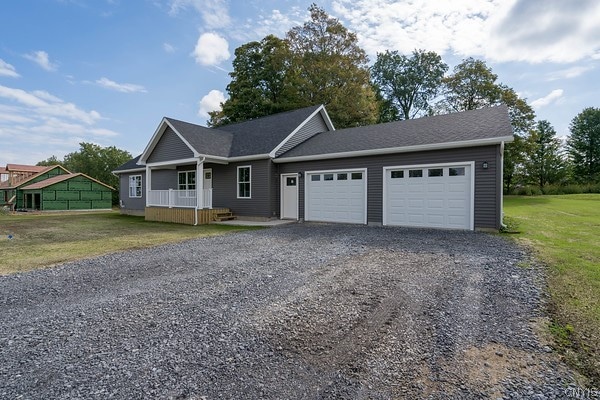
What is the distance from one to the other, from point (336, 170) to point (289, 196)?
263 centimetres

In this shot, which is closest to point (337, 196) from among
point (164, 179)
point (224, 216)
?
point (224, 216)

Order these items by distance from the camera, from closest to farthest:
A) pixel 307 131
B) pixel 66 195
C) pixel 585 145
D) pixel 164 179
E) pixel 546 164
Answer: pixel 307 131 < pixel 164 179 < pixel 66 195 < pixel 546 164 < pixel 585 145

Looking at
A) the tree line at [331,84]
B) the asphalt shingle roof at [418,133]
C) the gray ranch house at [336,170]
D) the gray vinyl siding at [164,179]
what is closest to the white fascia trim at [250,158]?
the gray ranch house at [336,170]

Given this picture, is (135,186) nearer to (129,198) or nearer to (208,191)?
(129,198)

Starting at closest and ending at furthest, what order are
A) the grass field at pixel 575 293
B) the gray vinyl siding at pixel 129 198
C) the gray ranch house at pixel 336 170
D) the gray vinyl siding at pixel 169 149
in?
the grass field at pixel 575 293
the gray ranch house at pixel 336 170
the gray vinyl siding at pixel 169 149
the gray vinyl siding at pixel 129 198

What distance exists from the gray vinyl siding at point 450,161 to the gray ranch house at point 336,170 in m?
0.03

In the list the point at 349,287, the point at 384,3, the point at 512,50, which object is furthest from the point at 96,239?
the point at 512,50

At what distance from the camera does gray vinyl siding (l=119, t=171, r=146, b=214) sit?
2016 centimetres

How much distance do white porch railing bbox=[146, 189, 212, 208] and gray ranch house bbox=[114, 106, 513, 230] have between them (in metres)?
0.05

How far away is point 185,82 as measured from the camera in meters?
16.3

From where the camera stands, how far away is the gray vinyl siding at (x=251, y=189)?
13664 millimetres

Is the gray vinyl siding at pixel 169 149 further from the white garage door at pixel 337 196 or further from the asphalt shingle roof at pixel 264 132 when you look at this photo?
the white garage door at pixel 337 196

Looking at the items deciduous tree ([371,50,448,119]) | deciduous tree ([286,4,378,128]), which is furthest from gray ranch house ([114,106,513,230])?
deciduous tree ([371,50,448,119])

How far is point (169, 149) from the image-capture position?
50.3ft
